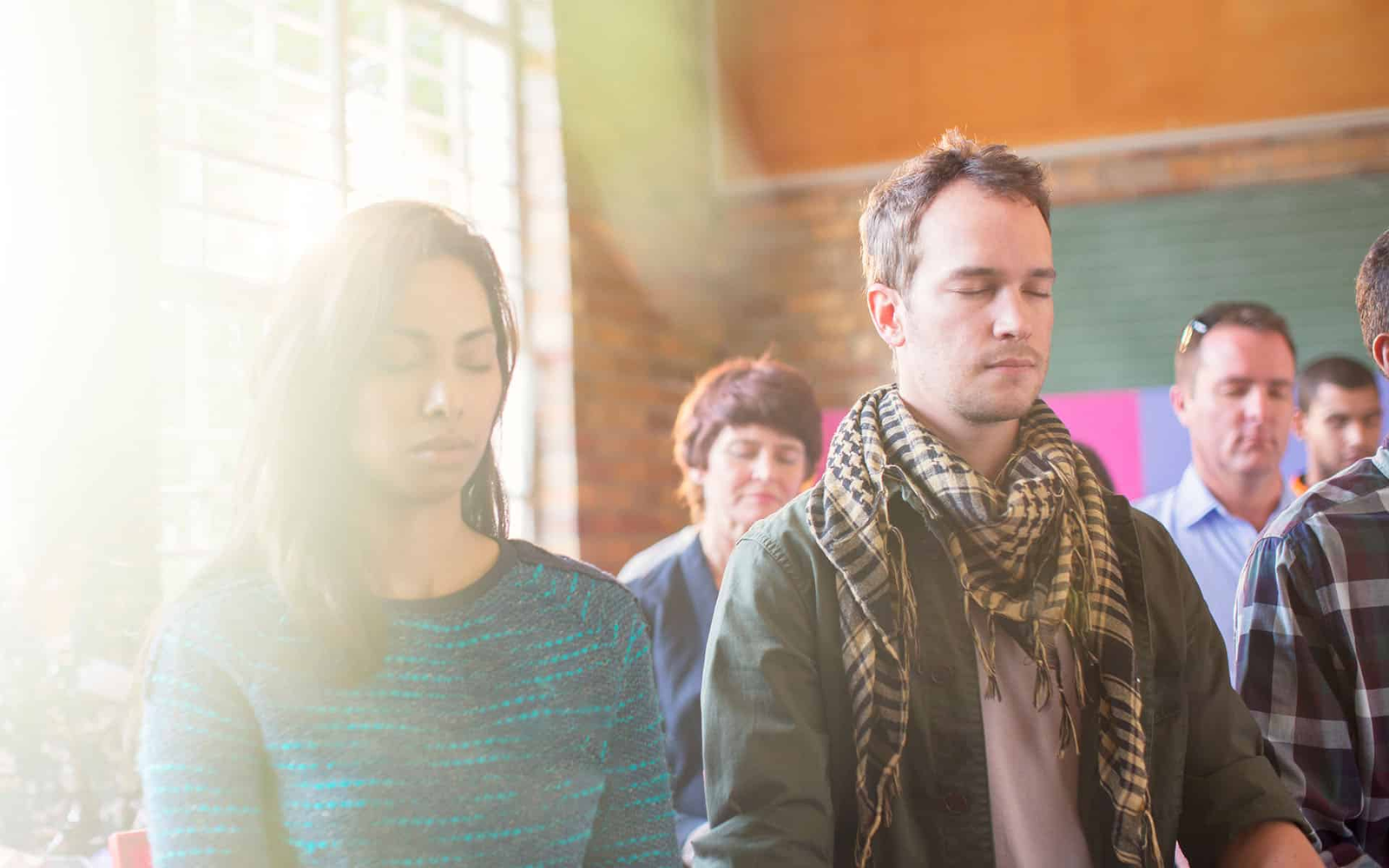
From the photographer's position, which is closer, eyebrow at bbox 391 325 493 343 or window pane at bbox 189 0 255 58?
eyebrow at bbox 391 325 493 343

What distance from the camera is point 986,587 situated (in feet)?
4.87

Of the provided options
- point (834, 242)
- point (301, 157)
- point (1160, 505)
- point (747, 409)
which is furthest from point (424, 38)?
point (1160, 505)

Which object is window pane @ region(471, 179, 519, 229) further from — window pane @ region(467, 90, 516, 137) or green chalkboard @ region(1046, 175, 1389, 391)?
green chalkboard @ region(1046, 175, 1389, 391)

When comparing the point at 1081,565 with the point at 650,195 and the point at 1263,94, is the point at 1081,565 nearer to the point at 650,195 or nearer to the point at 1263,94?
the point at 650,195

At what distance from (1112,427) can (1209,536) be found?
2.09 meters

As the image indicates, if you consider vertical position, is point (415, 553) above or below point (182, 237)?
below

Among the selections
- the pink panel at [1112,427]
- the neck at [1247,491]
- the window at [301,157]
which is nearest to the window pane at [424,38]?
the window at [301,157]

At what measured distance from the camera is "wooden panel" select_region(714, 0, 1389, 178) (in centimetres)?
471

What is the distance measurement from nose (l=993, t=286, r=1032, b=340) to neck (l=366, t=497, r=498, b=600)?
2.17ft

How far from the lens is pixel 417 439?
1.29 metres

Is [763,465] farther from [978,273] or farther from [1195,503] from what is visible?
[978,273]

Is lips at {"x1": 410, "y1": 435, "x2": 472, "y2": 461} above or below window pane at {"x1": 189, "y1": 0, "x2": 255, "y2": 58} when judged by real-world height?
below

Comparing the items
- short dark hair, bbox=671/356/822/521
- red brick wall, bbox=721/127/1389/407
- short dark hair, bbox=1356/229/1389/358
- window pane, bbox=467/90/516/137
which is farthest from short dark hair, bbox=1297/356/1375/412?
window pane, bbox=467/90/516/137

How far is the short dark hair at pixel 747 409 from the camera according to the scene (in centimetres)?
289
